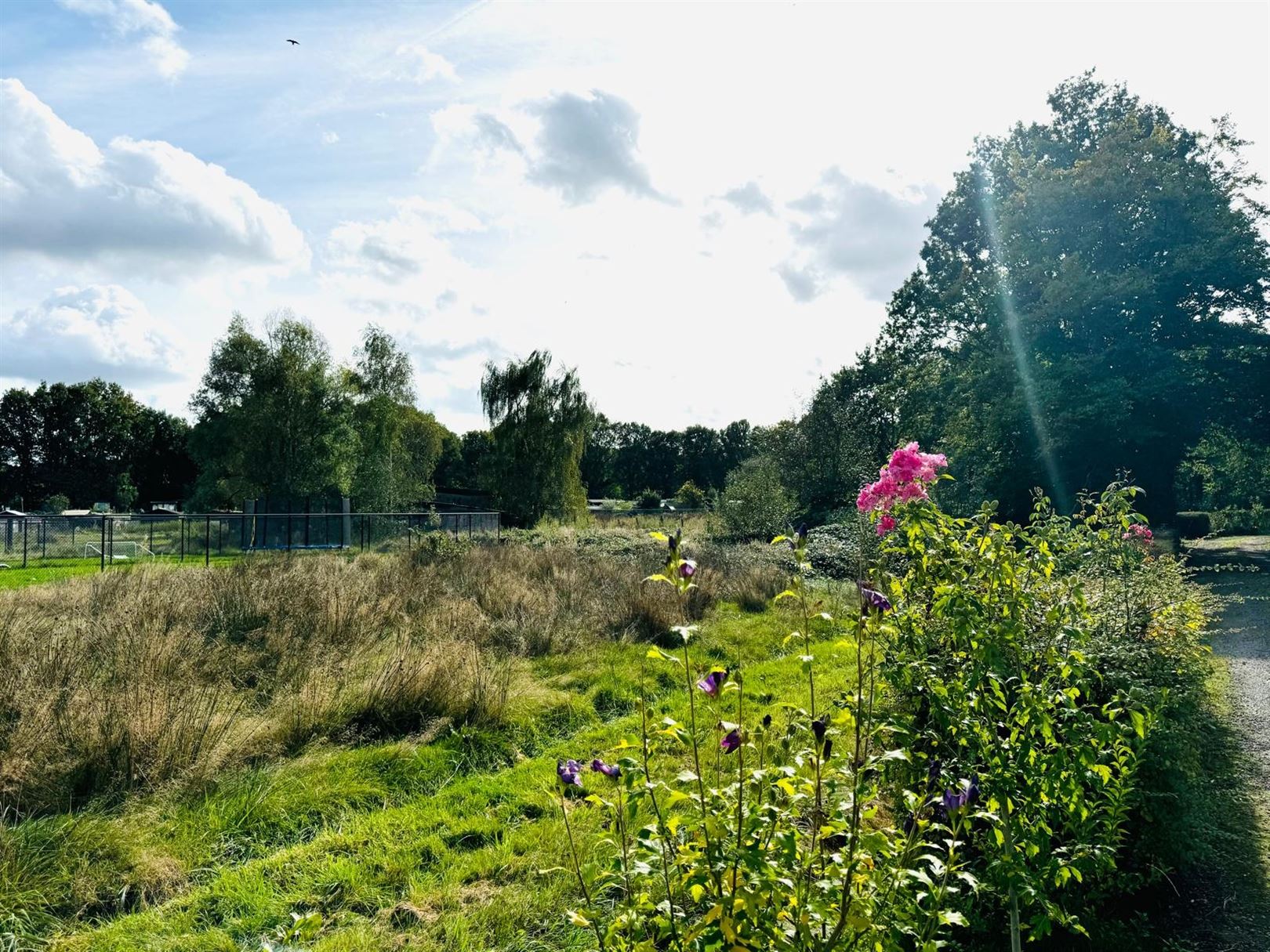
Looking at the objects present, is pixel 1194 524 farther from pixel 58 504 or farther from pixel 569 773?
pixel 58 504

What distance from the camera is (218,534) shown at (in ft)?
75.3

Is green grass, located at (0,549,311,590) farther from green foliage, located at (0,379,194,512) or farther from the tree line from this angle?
A: green foliage, located at (0,379,194,512)

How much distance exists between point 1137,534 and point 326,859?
5330 millimetres

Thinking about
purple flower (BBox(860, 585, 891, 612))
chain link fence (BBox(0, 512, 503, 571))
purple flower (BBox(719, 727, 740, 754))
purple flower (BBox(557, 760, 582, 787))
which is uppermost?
purple flower (BBox(860, 585, 891, 612))

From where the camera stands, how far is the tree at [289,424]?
3472 cm

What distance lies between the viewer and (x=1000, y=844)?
2.71m

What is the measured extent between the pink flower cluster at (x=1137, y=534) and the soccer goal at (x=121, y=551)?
22.1 m

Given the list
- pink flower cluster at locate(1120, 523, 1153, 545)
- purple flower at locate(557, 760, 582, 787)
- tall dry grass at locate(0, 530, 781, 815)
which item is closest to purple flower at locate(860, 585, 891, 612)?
purple flower at locate(557, 760, 582, 787)

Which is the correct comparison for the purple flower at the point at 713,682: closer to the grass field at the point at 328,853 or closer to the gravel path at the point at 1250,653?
the grass field at the point at 328,853

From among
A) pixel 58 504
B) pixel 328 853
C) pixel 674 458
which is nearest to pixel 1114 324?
pixel 328 853

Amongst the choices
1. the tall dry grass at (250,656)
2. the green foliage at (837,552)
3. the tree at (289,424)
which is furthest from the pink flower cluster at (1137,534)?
the tree at (289,424)

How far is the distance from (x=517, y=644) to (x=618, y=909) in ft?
22.1

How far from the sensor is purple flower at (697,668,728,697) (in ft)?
7.05

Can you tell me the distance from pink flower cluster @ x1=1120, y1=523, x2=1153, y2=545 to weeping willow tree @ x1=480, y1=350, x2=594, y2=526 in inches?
1122
